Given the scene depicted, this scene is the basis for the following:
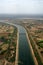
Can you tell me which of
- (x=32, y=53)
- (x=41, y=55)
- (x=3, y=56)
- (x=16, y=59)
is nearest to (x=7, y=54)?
(x=3, y=56)

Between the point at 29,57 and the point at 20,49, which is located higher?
the point at 20,49

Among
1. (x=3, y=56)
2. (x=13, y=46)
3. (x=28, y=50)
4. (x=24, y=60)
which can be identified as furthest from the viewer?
(x=13, y=46)

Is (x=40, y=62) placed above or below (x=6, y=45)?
below

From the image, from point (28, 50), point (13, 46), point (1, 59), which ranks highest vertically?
point (13, 46)

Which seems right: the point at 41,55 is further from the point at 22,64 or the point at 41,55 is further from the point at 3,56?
the point at 3,56

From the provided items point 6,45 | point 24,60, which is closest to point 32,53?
point 24,60

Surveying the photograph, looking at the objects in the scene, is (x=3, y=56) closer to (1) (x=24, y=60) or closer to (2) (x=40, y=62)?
(1) (x=24, y=60)

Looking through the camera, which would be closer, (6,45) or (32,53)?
(32,53)

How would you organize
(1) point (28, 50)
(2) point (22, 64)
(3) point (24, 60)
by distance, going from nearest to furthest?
(2) point (22, 64)
(3) point (24, 60)
(1) point (28, 50)

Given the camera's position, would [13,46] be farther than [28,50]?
Yes
